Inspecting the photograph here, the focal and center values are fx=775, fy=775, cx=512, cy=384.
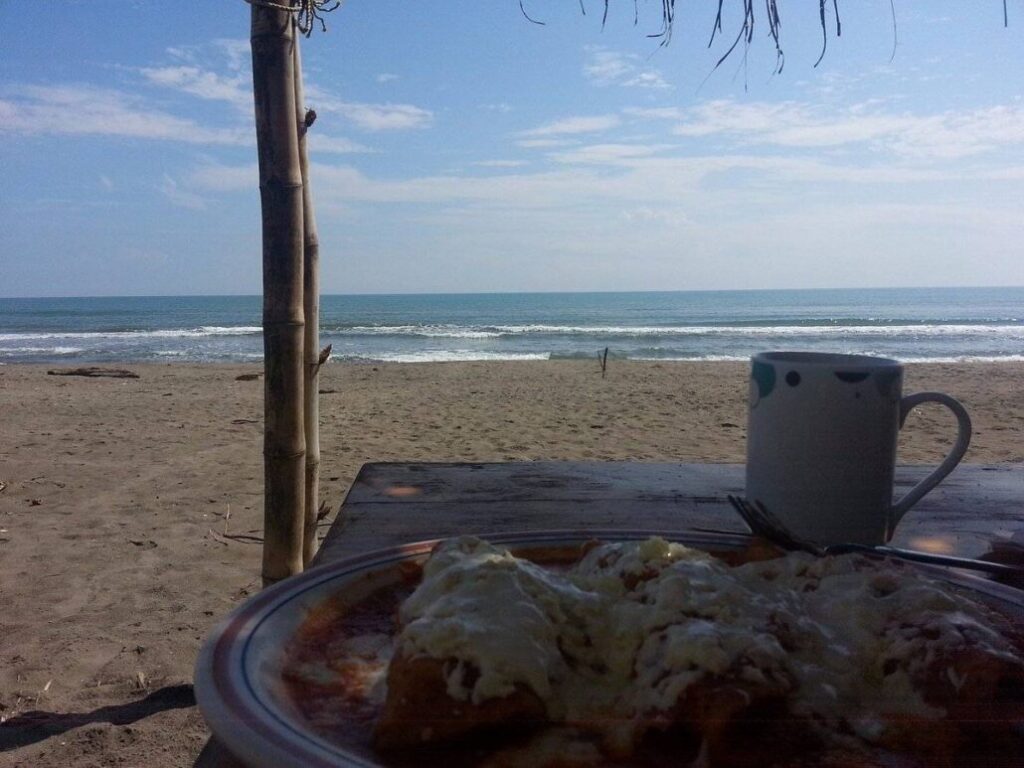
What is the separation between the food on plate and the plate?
0.03m

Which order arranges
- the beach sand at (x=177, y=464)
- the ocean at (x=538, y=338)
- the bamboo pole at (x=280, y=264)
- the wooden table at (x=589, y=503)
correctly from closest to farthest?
the wooden table at (x=589, y=503)
the bamboo pole at (x=280, y=264)
the beach sand at (x=177, y=464)
the ocean at (x=538, y=338)

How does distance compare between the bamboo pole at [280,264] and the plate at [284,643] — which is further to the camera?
the bamboo pole at [280,264]

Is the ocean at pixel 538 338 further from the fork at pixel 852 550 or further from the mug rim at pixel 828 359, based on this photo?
the fork at pixel 852 550

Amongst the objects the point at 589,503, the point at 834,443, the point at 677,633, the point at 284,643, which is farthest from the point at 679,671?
the point at 589,503

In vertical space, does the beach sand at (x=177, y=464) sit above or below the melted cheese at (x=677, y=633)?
below

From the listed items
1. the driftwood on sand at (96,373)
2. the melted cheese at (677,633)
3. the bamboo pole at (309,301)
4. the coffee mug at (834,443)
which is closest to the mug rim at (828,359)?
the coffee mug at (834,443)

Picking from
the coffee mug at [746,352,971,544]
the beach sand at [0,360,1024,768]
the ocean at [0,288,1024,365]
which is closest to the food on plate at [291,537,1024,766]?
the coffee mug at [746,352,971,544]

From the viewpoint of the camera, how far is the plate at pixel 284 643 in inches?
17.4

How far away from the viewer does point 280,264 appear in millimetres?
1773

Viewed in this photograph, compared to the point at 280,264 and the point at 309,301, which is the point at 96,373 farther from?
the point at 280,264

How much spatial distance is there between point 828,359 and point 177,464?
19.3 feet

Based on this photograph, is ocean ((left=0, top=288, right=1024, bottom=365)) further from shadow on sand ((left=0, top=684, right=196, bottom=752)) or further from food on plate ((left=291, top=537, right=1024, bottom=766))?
food on plate ((left=291, top=537, right=1024, bottom=766))

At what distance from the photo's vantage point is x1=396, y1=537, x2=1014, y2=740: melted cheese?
0.48 metres

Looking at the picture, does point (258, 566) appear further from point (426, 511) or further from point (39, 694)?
point (426, 511)
